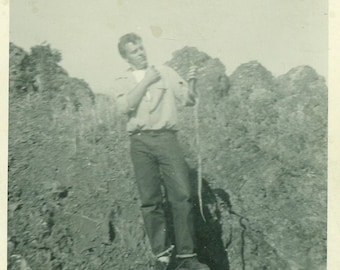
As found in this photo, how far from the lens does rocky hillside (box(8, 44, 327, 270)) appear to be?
103 inches

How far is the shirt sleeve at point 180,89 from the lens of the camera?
2.74 metres

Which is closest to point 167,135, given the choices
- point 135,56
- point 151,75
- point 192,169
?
point 192,169

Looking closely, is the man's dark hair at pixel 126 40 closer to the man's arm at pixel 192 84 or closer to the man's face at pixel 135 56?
the man's face at pixel 135 56

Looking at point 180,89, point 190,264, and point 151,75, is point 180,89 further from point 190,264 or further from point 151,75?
point 190,264

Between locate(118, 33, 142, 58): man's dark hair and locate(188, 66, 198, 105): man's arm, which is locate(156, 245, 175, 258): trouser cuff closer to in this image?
locate(188, 66, 198, 105): man's arm

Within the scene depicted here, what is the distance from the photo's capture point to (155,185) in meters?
2.70

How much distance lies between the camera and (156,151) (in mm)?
2693

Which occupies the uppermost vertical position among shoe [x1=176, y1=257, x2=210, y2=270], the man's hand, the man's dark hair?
the man's dark hair

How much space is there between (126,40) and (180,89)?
1.27ft

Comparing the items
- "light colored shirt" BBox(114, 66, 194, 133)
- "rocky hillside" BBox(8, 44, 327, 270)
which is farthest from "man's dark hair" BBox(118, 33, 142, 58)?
"rocky hillside" BBox(8, 44, 327, 270)

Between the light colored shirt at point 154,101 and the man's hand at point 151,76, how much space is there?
2 cm

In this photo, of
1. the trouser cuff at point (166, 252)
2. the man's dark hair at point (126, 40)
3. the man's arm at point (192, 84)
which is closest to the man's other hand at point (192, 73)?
the man's arm at point (192, 84)
